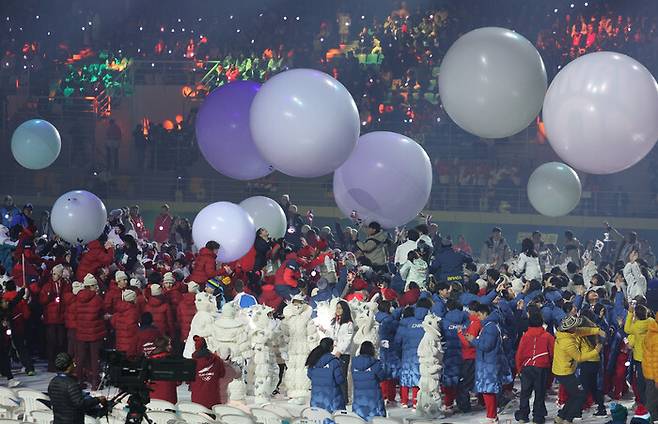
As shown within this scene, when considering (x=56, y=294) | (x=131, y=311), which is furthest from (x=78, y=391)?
(x=56, y=294)

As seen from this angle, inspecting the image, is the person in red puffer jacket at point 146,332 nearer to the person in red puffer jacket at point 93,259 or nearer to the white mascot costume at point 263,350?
the white mascot costume at point 263,350

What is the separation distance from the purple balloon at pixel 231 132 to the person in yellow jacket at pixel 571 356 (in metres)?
4.80

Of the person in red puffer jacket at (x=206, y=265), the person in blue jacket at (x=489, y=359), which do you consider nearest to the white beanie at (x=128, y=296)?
the person in red puffer jacket at (x=206, y=265)

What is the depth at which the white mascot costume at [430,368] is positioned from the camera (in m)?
13.0

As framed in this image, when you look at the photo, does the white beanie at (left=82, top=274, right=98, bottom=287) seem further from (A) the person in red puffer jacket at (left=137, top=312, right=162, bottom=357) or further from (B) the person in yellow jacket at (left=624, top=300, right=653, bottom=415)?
(B) the person in yellow jacket at (left=624, top=300, right=653, bottom=415)

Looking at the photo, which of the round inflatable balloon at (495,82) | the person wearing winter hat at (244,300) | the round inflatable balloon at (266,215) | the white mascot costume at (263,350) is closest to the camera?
the white mascot costume at (263,350)

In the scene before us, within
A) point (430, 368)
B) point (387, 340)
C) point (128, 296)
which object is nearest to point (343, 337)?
point (387, 340)

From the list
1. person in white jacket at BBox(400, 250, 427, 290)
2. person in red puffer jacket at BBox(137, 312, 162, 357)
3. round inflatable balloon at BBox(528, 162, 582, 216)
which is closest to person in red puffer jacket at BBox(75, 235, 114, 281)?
person in red puffer jacket at BBox(137, 312, 162, 357)

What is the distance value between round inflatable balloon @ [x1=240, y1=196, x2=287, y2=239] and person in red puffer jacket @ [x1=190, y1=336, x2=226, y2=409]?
511 cm

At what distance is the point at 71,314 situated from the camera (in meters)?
14.9

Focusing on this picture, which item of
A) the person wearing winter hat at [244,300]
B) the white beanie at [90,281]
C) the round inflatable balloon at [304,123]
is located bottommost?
the person wearing winter hat at [244,300]

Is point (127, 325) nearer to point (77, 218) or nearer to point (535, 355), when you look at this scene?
point (77, 218)

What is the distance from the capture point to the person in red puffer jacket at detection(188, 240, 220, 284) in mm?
15734

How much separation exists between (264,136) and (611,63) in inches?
146
